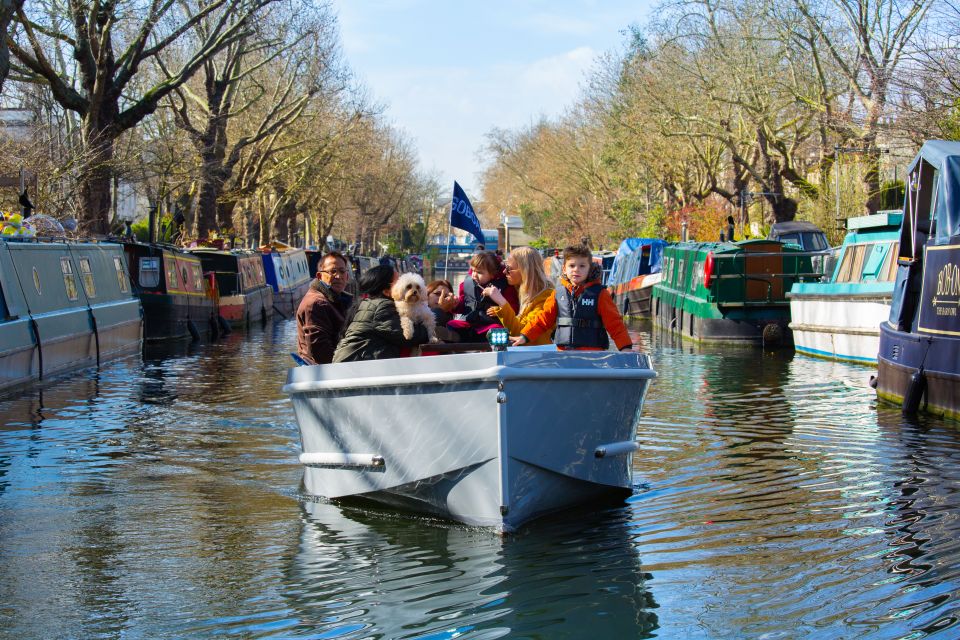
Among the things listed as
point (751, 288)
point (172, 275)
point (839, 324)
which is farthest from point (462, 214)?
point (172, 275)

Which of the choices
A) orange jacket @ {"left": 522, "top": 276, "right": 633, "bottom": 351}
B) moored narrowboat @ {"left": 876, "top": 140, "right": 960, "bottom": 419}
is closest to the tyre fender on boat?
moored narrowboat @ {"left": 876, "top": 140, "right": 960, "bottom": 419}

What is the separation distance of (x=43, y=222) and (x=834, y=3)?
2188 cm

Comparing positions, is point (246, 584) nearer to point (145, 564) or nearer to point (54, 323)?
point (145, 564)

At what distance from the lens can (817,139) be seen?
45656 millimetres

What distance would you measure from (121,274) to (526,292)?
59.0 ft

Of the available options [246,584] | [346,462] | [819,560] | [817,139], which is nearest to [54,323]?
[346,462]

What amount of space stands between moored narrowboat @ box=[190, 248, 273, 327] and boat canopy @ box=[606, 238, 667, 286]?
43.5 feet

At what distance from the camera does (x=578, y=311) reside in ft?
32.7

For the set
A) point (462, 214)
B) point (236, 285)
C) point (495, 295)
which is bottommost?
point (236, 285)

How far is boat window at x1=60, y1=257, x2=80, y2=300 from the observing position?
21.9 m

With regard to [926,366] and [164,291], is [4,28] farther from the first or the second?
[926,366]

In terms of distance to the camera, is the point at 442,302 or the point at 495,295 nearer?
the point at 495,295

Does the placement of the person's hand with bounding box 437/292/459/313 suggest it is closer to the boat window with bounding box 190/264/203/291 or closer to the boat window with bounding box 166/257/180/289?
the boat window with bounding box 166/257/180/289

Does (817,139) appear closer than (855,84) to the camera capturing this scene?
No
